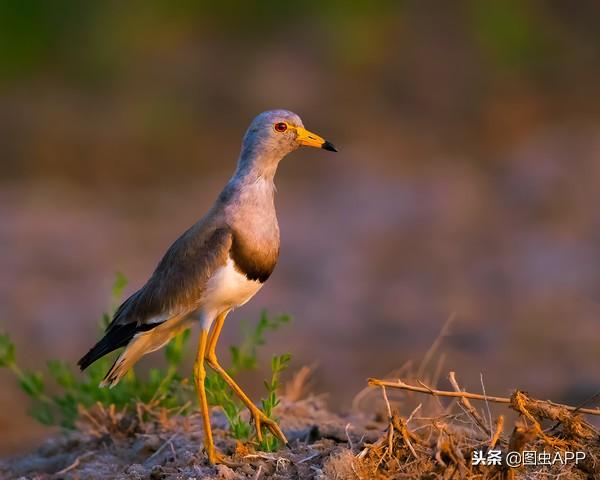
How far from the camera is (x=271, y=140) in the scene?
522cm

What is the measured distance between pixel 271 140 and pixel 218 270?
2.17ft

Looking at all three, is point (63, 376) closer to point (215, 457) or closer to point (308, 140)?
point (215, 457)

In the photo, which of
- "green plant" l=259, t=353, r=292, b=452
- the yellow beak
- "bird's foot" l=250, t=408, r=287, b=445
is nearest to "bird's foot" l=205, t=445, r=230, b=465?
"green plant" l=259, t=353, r=292, b=452

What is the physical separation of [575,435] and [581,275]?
23.1 ft

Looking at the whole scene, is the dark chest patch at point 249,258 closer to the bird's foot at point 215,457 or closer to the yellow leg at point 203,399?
the yellow leg at point 203,399

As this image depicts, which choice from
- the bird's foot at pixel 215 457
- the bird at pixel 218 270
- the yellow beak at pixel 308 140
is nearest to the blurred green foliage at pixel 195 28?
the yellow beak at pixel 308 140

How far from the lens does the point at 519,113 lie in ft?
52.3

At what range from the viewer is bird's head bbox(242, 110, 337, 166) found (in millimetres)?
5211

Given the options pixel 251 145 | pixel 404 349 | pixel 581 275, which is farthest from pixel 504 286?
pixel 251 145

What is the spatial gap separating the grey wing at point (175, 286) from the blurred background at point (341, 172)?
223cm

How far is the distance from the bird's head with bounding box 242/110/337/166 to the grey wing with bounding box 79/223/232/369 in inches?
17.6

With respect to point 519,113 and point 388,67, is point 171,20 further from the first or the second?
point 519,113

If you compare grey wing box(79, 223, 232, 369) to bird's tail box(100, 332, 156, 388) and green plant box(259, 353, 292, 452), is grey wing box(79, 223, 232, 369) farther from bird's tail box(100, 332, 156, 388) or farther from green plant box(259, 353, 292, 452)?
green plant box(259, 353, 292, 452)

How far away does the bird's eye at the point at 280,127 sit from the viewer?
525 cm
